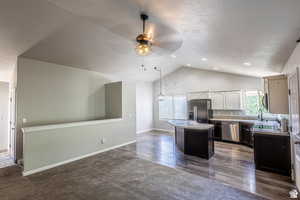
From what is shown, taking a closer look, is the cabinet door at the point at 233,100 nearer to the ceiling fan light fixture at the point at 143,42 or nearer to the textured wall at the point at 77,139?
the textured wall at the point at 77,139

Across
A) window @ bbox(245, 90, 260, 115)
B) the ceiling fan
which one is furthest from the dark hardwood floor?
the ceiling fan

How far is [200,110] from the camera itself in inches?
257

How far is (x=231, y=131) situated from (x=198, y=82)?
2.74m

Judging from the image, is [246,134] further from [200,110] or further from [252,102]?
[200,110]

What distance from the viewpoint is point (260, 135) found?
3.23 metres

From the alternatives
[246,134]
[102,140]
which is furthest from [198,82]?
[102,140]

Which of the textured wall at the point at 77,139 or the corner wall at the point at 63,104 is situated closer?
the textured wall at the point at 77,139

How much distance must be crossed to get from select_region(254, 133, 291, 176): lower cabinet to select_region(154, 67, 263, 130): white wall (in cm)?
330

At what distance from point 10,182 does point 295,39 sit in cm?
576

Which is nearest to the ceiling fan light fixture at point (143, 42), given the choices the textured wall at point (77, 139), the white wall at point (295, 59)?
the white wall at point (295, 59)

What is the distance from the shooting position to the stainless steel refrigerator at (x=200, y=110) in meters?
6.33

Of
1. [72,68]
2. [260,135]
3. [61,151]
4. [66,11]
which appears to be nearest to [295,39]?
[260,135]

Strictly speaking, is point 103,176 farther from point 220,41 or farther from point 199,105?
point 199,105

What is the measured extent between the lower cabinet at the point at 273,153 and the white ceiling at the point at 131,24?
1731mm
